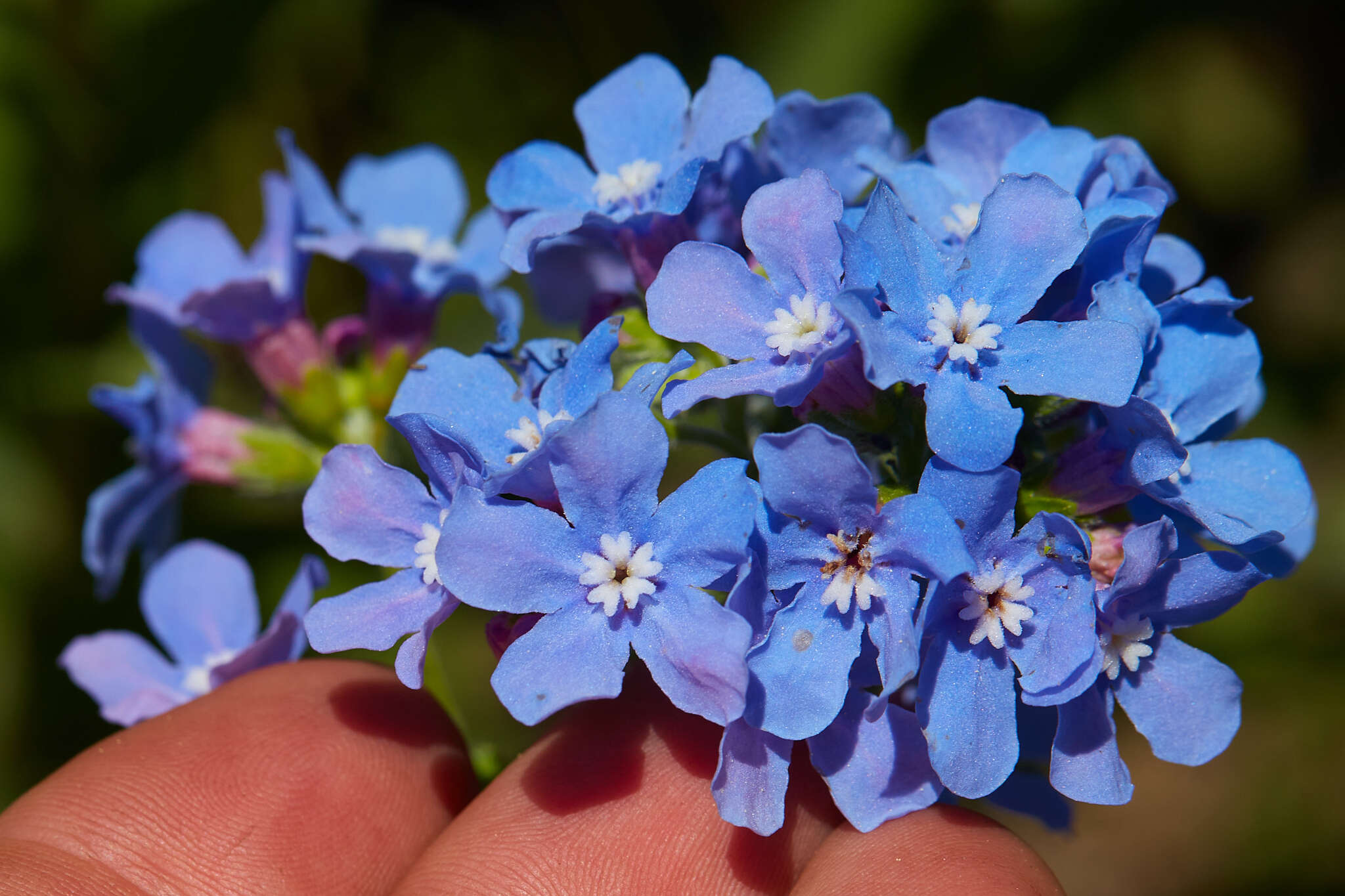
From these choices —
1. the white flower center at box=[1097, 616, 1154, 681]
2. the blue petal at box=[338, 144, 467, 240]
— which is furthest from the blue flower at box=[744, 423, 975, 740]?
the blue petal at box=[338, 144, 467, 240]

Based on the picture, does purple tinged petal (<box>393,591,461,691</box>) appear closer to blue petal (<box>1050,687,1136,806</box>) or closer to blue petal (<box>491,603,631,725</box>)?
blue petal (<box>491,603,631,725</box>)

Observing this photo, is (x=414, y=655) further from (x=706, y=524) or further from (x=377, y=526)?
(x=706, y=524)

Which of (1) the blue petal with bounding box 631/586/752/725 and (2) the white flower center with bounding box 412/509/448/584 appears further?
(2) the white flower center with bounding box 412/509/448/584

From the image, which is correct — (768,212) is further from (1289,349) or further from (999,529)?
(1289,349)

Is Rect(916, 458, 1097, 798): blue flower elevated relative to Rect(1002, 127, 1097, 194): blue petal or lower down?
lower down

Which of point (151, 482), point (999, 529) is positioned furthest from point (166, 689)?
point (999, 529)

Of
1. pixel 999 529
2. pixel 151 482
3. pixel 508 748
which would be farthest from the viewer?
pixel 508 748

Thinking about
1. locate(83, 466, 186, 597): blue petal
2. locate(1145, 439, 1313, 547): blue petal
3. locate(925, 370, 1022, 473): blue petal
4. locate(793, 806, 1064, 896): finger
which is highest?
locate(925, 370, 1022, 473): blue petal

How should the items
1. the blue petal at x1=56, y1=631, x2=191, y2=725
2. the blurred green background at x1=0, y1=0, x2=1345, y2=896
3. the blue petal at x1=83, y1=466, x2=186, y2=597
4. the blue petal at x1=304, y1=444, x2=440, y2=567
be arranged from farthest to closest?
the blurred green background at x1=0, y1=0, x2=1345, y2=896 → the blue petal at x1=83, y1=466, x2=186, y2=597 → the blue petal at x1=56, y1=631, x2=191, y2=725 → the blue petal at x1=304, y1=444, x2=440, y2=567
